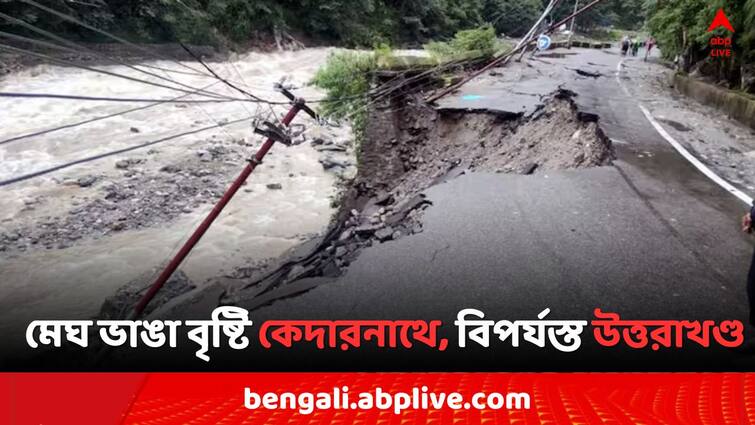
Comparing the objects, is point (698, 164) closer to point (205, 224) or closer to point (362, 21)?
point (205, 224)

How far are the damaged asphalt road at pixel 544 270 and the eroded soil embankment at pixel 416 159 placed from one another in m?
0.46

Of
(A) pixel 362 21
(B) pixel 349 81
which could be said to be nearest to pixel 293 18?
(A) pixel 362 21

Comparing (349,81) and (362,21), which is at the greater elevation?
(362,21)

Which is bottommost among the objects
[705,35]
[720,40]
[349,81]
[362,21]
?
[349,81]

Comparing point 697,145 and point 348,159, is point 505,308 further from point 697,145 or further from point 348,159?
point 348,159

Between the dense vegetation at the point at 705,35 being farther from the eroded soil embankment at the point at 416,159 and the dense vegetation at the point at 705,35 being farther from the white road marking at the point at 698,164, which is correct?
the eroded soil embankment at the point at 416,159

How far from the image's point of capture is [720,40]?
439 inches

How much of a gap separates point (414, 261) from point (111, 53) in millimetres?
18968

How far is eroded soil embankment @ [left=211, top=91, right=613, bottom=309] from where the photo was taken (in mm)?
5488

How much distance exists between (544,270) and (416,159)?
274 inches

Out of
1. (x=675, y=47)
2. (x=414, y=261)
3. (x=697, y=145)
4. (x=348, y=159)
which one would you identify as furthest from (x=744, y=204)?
(x=675, y=47)

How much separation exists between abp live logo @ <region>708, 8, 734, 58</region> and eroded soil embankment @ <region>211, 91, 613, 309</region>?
3.61 m

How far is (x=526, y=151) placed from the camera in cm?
863

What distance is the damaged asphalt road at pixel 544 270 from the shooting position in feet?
10.7
